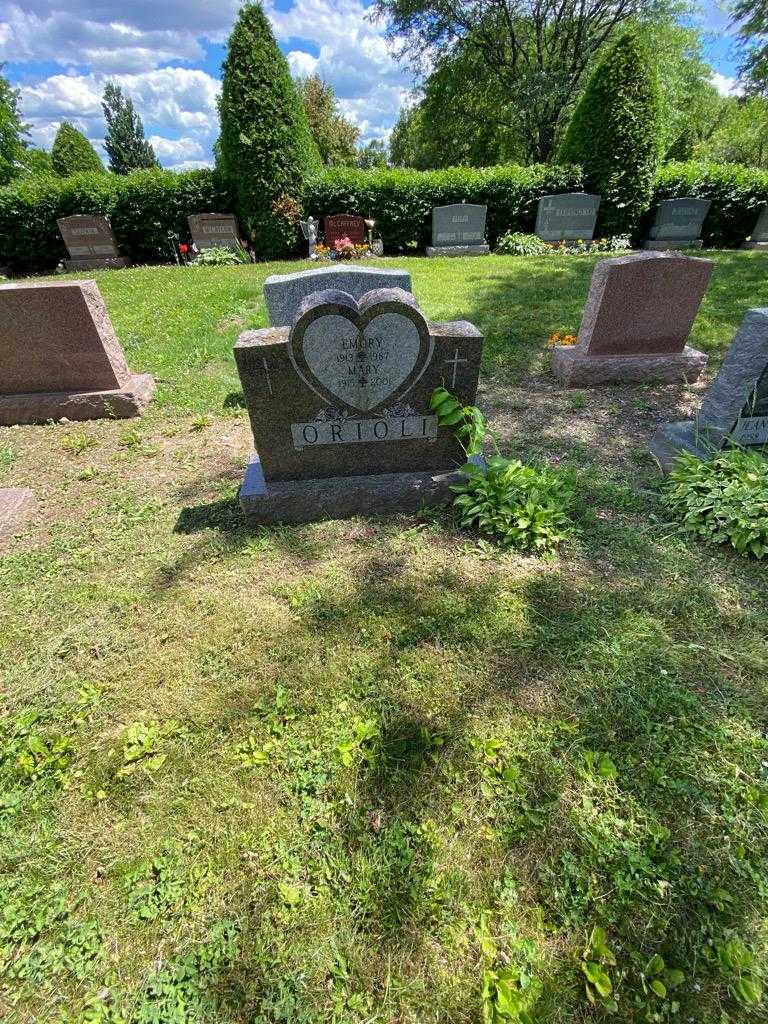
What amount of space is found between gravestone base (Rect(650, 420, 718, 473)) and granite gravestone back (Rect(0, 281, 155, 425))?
16.0 ft

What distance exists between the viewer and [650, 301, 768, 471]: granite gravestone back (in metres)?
3.07

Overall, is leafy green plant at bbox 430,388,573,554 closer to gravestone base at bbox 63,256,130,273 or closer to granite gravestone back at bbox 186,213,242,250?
granite gravestone back at bbox 186,213,242,250

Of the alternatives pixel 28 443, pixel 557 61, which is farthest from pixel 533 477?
pixel 557 61

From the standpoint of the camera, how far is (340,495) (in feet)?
10.9

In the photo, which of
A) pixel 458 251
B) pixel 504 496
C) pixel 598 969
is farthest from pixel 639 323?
pixel 458 251

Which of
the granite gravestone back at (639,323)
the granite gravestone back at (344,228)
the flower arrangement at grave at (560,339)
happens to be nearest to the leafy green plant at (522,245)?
the granite gravestone back at (344,228)

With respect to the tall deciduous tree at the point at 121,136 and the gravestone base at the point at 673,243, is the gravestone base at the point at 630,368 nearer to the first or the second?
the gravestone base at the point at 673,243

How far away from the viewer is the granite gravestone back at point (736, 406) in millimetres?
3068

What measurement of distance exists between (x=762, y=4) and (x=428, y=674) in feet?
68.8

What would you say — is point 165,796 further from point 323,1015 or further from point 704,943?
point 704,943

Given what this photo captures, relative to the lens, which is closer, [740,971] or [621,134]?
[740,971]

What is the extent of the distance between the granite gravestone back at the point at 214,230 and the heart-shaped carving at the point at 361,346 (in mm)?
11254

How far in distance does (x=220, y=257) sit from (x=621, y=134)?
394 inches

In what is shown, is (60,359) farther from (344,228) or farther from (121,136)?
(121,136)
